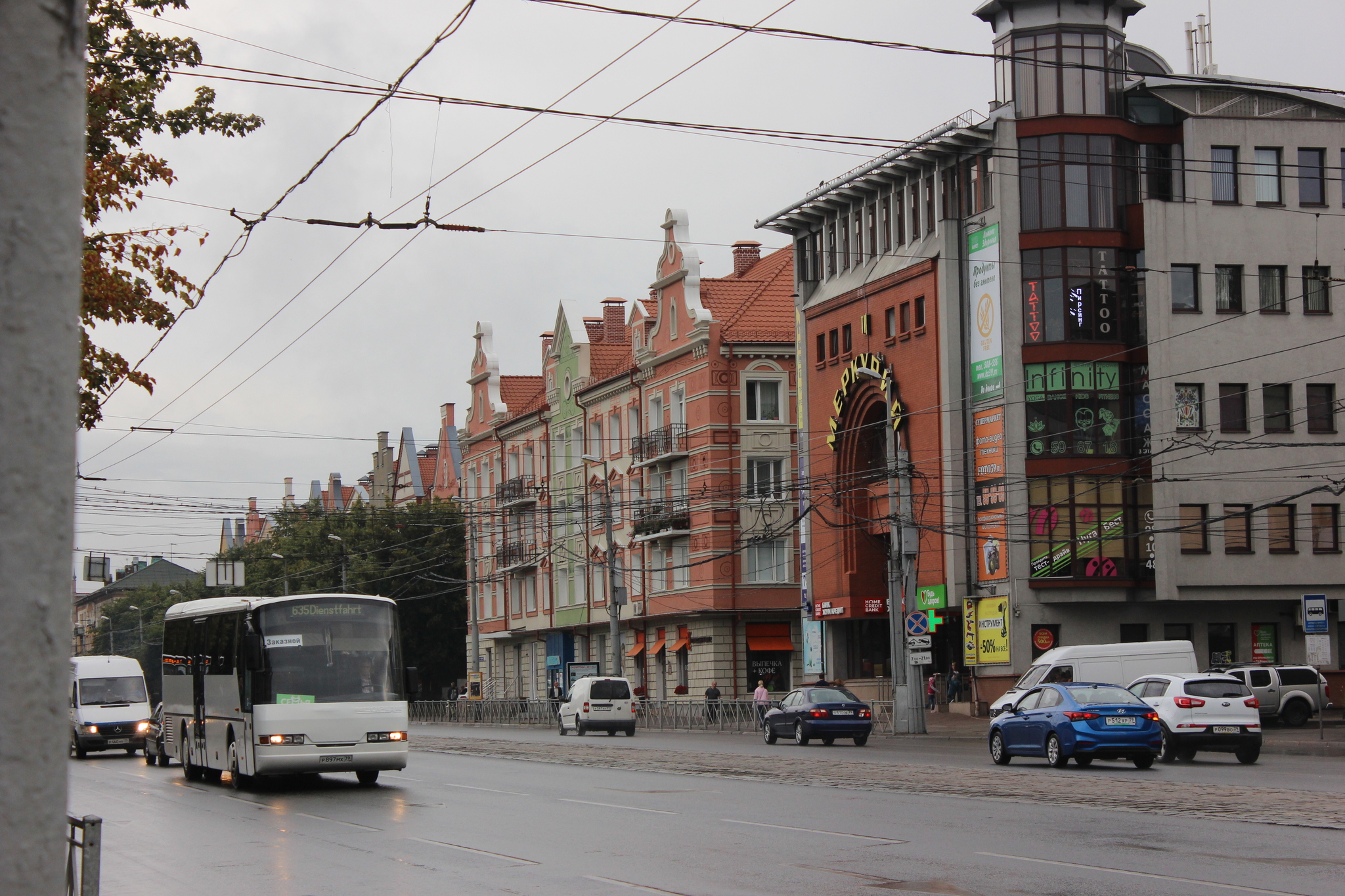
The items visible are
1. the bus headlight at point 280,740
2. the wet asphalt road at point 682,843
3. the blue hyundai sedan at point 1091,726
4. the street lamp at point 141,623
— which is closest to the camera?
the wet asphalt road at point 682,843

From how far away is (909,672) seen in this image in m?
39.7

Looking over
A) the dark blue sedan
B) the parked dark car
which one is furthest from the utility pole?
the dark blue sedan

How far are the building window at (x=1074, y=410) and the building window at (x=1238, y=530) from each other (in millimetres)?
3969

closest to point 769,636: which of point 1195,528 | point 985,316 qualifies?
point 985,316

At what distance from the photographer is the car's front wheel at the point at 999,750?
26.7 metres

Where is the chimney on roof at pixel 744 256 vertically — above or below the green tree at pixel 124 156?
above

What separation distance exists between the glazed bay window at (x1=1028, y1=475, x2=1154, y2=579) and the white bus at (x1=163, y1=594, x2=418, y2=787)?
2713 centimetres

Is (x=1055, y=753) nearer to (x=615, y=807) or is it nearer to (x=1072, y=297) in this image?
(x=615, y=807)

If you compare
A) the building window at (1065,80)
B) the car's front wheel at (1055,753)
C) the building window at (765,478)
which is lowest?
the car's front wheel at (1055,753)

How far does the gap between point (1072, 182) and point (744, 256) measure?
24340 mm

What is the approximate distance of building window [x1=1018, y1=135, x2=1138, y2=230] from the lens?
155 ft

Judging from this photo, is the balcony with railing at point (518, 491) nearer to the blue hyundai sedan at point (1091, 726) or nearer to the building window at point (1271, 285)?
the building window at point (1271, 285)

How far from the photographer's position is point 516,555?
78.5 m

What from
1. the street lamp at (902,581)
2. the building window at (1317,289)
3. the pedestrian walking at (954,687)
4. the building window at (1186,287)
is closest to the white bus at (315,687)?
the street lamp at (902,581)
